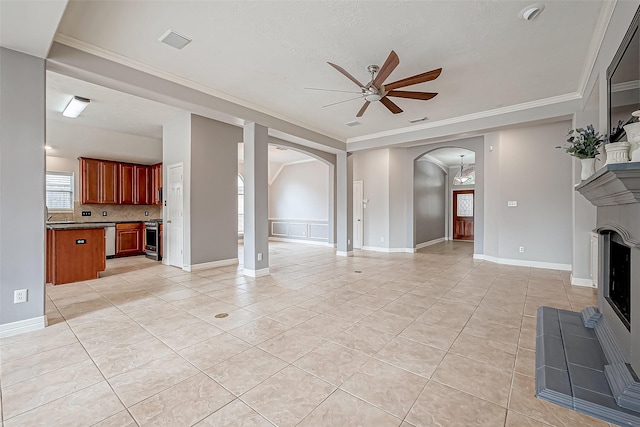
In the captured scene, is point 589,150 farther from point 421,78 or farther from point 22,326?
point 22,326

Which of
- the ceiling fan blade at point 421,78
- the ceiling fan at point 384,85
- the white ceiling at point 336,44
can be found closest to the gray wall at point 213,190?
the white ceiling at point 336,44

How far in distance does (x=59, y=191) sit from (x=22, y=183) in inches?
193

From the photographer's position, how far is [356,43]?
317cm

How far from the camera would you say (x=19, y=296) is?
2.81 metres

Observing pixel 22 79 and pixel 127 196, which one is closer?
pixel 22 79

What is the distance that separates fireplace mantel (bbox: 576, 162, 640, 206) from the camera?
1646 mm

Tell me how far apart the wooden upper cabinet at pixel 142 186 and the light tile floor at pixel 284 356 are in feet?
12.1

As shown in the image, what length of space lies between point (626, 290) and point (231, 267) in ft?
Result: 18.4

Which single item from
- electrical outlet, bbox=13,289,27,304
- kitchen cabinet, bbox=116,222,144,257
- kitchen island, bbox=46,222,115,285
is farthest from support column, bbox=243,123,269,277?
kitchen cabinet, bbox=116,222,144,257

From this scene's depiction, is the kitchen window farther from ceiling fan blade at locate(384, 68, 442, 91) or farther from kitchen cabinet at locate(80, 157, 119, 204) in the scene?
ceiling fan blade at locate(384, 68, 442, 91)

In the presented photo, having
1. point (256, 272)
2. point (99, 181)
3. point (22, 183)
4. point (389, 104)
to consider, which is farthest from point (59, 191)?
point (389, 104)

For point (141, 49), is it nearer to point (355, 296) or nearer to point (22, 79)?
point (22, 79)

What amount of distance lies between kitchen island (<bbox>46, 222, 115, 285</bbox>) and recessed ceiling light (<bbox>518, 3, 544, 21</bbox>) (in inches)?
252

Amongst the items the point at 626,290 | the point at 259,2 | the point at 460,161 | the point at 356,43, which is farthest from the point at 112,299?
the point at 460,161
